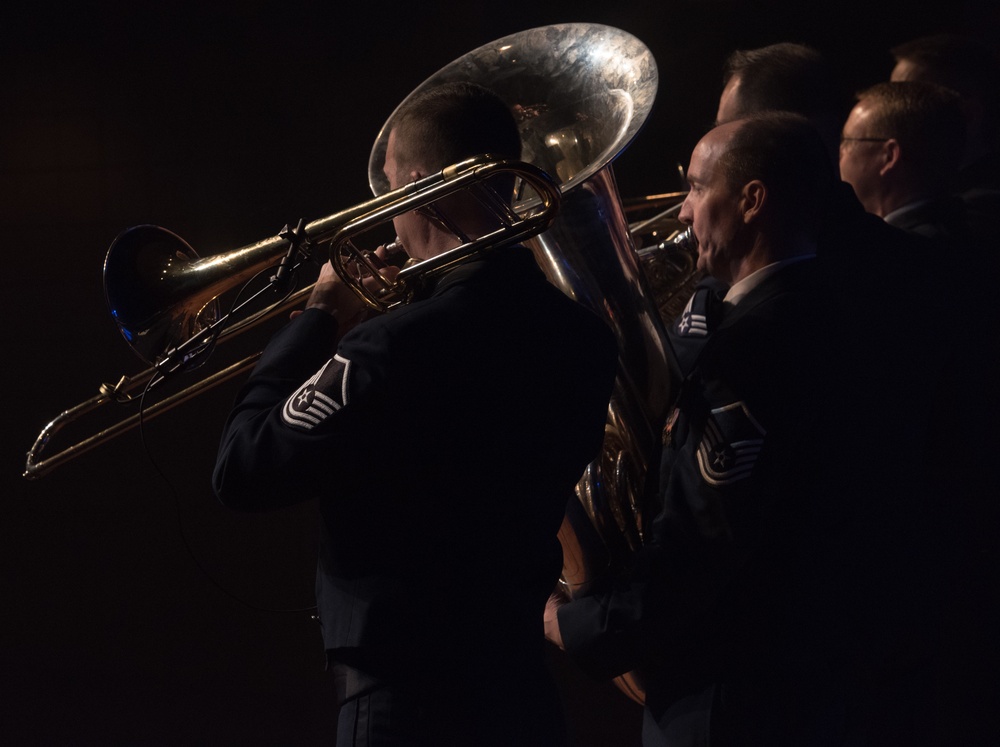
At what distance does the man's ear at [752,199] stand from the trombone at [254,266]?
1.27 ft

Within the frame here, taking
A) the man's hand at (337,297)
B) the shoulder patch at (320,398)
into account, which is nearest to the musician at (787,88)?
the man's hand at (337,297)

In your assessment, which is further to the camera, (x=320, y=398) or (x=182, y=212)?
(x=182, y=212)

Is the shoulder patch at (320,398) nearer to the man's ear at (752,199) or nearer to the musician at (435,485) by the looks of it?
the musician at (435,485)

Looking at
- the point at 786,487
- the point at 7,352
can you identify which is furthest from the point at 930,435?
the point at 7,352

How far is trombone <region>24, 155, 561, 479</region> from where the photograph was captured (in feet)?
4.73

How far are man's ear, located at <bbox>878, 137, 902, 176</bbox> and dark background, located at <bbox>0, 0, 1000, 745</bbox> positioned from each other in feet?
2.15

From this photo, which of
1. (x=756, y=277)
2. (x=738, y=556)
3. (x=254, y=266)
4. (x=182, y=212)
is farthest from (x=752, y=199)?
(x=182, y=212)

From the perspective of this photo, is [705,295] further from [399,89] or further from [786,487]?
[399,89]

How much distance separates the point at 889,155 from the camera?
7.82ft

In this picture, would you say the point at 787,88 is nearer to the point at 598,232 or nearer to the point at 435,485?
the point at 598,232

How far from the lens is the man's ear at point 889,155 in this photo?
2.37 m

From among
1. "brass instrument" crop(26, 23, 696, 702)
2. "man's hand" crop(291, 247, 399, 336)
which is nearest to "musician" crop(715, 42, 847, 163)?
"brass instrument" crop(26, 23, 696, 702)

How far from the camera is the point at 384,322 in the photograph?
1.30 m

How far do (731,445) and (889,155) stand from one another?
1.21m
